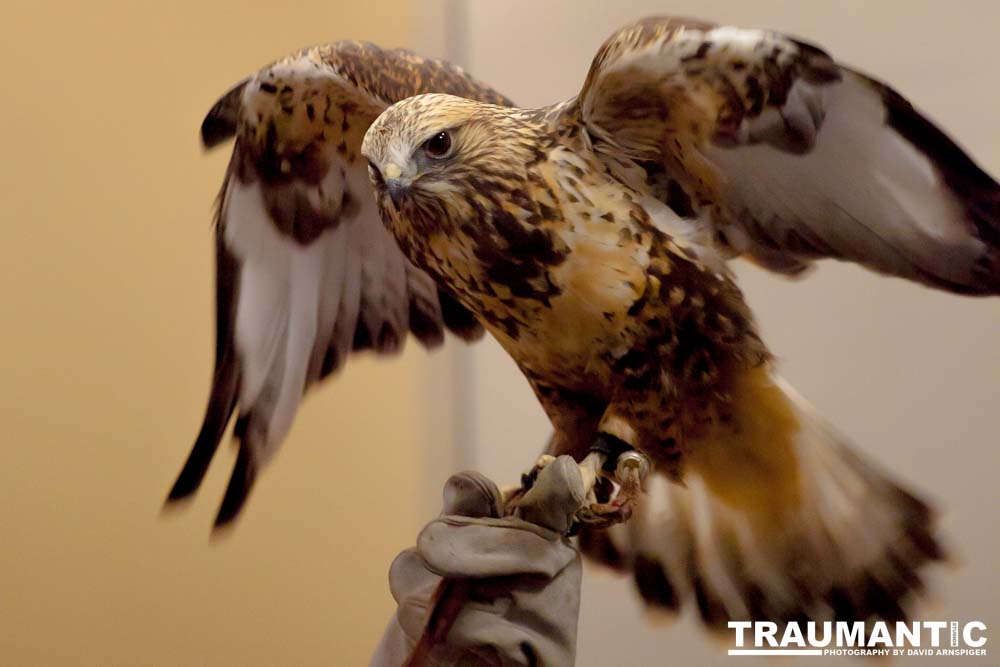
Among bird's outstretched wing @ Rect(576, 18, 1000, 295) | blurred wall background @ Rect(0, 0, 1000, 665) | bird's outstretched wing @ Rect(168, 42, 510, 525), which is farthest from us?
blurred wall background @ Rect(0, 0, 1000, 665)

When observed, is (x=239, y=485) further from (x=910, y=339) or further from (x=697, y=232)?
(x=910, y=339)

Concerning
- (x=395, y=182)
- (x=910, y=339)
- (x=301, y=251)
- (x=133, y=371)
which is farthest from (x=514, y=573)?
(x=133, y=371)

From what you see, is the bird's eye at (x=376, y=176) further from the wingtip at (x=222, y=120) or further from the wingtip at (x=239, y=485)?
the wingtip at (x=239, y=485)

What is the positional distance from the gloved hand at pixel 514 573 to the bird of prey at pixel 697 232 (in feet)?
0.17

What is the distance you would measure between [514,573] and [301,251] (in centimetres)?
38

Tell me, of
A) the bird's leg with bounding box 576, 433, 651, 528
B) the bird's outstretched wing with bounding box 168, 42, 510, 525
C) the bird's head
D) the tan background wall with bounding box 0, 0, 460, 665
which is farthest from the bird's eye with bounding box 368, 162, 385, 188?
the tan background wall with bounding box 0, 0, 460, 665

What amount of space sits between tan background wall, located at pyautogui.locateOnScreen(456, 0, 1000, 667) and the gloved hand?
269 mm

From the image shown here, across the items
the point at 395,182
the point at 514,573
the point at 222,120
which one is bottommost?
the point at 514,573

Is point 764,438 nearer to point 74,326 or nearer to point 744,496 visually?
point 744,496

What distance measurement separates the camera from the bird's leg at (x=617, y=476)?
61 cm

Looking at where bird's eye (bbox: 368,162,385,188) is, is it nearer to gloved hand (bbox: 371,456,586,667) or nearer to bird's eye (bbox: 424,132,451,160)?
bird's eye (bbox: 424,132,451,160)

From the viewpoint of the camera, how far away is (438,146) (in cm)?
58

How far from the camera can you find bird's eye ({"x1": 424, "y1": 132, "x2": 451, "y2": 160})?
58 cm

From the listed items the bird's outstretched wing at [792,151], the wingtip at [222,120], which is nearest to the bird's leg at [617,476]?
the bird's outstretched wing at [792,151]
